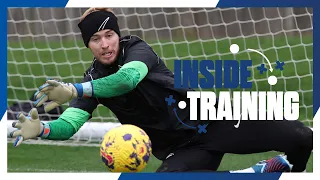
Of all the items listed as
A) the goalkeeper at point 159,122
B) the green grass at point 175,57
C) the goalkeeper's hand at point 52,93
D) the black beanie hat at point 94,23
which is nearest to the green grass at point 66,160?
the goalkeeper at point 159,122

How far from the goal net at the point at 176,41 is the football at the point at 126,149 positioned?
12.5ft

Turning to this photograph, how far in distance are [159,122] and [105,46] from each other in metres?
0.60

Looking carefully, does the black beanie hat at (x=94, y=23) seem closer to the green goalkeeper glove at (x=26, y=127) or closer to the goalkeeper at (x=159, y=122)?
the goalkeeper at (x=159, y=122)

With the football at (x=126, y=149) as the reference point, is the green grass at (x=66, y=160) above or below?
below

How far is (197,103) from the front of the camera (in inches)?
194

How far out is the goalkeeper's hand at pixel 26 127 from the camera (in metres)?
4.40

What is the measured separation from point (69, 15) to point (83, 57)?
0.59 m

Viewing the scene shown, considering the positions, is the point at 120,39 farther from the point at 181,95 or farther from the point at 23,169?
the point at 23,169

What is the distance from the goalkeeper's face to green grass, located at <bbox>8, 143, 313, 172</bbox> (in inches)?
58.0

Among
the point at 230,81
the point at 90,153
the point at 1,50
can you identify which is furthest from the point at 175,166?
the point at 90,153

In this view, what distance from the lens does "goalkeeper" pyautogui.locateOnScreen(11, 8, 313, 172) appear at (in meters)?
4.77

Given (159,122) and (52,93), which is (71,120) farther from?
(52,93)

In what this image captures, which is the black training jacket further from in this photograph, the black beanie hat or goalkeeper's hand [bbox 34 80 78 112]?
goalkeeper's hand [bbox 34 80 78 112]

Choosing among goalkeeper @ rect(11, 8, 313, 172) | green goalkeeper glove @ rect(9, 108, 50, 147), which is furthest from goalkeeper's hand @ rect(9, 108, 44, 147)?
goalkeeper @ rect(11, 8, 313, 172)
